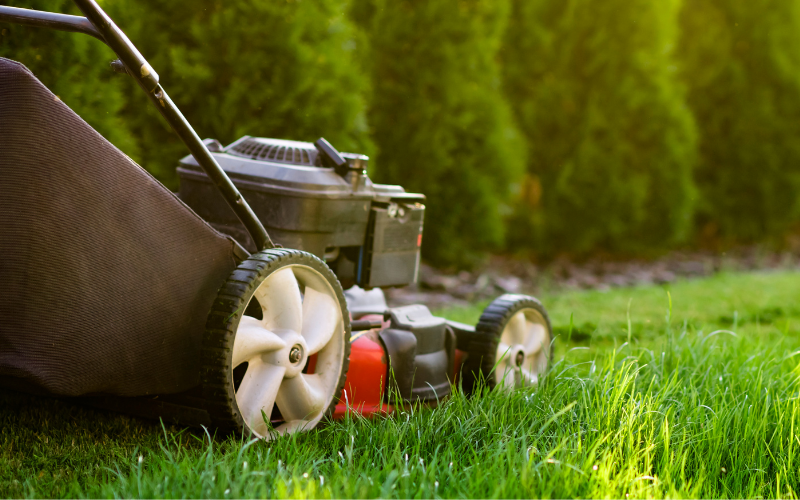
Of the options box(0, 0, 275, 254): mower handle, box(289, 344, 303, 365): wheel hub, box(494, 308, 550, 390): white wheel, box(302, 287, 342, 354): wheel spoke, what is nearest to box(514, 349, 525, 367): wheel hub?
box(494, 308, 550, 390): white wheel

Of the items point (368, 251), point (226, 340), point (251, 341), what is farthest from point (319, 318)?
point (368, 251)

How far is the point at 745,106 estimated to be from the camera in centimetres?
851

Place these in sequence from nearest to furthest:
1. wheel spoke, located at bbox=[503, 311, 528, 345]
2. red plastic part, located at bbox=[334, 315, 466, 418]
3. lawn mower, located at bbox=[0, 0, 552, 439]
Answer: lawn mower, located at bbox=[0, 0, 552, 439]
red plastic part, located at bbox=[334, 315, 466, 418]
wheel spoke, located at bbox=[503, 311, 528, 345]

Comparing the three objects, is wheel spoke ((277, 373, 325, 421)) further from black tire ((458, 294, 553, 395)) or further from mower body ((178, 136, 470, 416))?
black tire ((458, 294, 553, 395))

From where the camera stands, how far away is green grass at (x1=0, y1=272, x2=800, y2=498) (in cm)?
171

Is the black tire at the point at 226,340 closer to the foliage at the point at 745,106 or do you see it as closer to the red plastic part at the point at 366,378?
the red plastic part at the point at 366,378

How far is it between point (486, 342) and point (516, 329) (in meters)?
0.17

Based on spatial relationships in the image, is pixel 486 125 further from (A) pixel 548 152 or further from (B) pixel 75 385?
(B) pixel 75 385

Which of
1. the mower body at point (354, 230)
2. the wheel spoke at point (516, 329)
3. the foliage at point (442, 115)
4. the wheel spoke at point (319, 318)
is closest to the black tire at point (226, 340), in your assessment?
the wheel spoke at point (319, 318)

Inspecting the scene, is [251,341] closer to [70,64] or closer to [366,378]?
[366,378]

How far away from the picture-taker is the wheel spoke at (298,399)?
211 centimetres

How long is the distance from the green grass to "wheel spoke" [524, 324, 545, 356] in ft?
0.65

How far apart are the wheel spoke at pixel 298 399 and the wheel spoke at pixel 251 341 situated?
0.12 m

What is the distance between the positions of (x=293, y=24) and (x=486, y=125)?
7.70 feet
